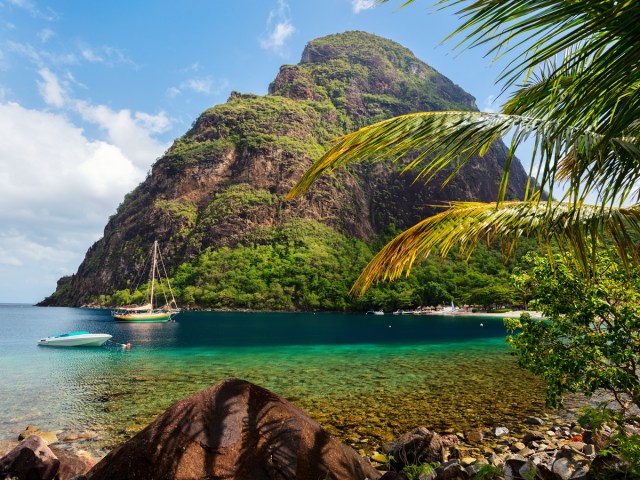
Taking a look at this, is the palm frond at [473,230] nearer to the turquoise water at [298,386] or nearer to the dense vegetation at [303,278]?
the turquoise water at [298,386]

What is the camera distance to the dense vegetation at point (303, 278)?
103688 millimetres

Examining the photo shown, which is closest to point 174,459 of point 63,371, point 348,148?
point 348,148

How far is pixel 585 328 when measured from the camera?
6.25 meters

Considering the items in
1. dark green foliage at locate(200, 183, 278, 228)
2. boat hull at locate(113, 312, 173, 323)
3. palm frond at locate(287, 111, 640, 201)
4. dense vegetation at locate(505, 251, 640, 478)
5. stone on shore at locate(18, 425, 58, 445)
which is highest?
dark green foliage at locate(200, 183, 278, 228)

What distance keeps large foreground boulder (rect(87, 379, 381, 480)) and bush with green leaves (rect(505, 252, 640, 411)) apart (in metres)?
3.69

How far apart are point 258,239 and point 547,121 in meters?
128

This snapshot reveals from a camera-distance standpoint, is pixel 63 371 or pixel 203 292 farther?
pixel 203 292

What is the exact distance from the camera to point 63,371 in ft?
66.0

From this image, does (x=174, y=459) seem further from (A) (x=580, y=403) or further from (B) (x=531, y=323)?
(A) (x=580, y=403)

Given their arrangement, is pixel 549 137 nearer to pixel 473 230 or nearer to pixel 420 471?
pixel 473 230

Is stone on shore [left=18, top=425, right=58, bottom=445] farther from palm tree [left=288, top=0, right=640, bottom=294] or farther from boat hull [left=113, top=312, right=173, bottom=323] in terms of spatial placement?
boat hull [left=113, top=312, right=173, bottom=323]

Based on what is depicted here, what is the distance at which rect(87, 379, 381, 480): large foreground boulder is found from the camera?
4.48 metres

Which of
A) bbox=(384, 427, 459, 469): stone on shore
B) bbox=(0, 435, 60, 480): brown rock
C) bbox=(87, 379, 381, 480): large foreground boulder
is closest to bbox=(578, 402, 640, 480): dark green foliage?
bbox=(87, 379, 381, 480): large foreground boulder

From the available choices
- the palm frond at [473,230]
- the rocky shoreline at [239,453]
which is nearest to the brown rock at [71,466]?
the rocky shoreline at [239,453]
